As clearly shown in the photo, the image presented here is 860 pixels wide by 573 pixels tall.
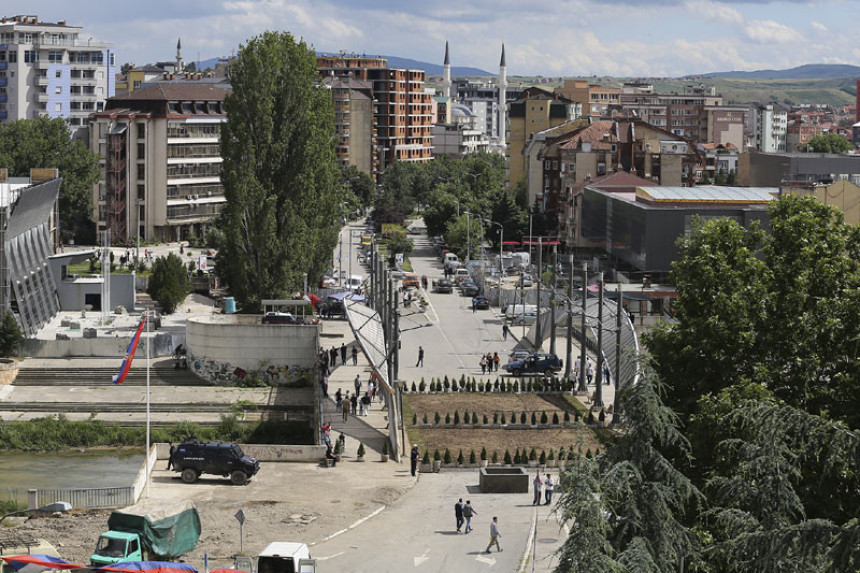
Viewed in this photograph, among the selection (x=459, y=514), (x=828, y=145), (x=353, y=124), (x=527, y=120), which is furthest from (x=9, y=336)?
(x=828, y=145)

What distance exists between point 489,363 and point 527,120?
89949mm

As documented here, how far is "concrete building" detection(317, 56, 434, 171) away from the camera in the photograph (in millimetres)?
189000

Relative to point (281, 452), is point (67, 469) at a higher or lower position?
lower

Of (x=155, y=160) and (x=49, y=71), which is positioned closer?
(x=155, y=160)

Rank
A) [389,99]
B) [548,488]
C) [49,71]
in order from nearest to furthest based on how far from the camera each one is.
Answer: [548,488] < [49,71] < [389,99]

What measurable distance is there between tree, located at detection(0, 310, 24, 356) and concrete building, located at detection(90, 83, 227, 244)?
144 ft

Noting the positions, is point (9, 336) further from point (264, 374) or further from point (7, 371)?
point (264, 374)

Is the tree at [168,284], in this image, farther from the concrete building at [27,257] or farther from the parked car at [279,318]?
the parked car at [279,318]

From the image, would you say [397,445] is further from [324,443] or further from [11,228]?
[11,228]

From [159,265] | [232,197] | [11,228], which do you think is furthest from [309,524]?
[159,265]

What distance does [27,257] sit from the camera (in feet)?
228

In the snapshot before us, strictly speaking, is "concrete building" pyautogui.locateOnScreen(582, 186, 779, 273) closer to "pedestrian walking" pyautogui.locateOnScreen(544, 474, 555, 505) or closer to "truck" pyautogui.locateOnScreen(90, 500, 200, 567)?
"pedestrian walking" pyautogui.locateOnScreen(544, 474, 555, 505)

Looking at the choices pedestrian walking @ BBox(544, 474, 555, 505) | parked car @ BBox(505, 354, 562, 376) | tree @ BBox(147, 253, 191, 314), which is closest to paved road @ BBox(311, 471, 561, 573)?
pedestrian walking @ BBox(544, 474, 555, 505)

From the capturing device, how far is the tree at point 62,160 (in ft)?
365
